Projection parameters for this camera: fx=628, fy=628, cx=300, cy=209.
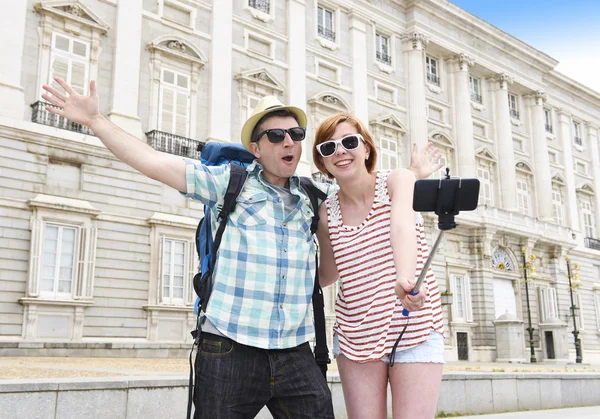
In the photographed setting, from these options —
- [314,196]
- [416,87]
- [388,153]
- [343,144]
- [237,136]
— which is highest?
[416,87]

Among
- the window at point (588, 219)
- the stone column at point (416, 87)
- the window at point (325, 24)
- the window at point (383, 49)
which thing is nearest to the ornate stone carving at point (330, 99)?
the window at point (325, 24)

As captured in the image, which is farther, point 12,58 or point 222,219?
point 12,58

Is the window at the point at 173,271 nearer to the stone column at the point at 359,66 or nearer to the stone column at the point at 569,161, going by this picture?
the stone column at the point at 359,66

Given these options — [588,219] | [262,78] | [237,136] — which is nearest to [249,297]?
[237,136]

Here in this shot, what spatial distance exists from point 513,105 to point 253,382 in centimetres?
3524

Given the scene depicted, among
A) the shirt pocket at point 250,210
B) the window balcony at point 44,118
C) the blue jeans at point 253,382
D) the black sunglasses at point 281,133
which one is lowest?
the blue jeans at point 253,382

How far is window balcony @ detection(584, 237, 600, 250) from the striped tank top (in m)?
37.7

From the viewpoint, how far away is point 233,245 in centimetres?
266

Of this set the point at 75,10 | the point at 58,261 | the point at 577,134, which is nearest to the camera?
the point at 58,261

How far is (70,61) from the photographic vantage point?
17.6 metres

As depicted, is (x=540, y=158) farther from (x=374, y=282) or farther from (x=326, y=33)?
(x=374, y=282)

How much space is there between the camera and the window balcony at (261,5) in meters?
23.0

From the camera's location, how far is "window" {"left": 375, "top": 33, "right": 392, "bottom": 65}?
92.4ft

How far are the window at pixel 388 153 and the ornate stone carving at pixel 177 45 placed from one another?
9.86 meters
